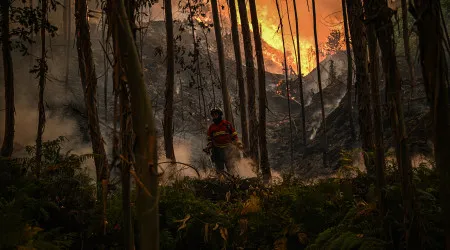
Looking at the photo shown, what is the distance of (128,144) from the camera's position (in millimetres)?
2064

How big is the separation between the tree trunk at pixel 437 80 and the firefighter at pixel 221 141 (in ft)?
23.8

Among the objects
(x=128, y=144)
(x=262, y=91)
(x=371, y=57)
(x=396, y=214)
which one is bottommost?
(x=396, y=214)

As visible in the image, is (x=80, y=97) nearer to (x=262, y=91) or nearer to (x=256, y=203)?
(x=262, y=91)

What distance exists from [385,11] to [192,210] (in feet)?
9.65

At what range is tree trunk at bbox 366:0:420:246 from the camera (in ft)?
7.86

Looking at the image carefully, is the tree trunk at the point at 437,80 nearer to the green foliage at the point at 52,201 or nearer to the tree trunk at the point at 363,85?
the tree trunk at the point at 363,85

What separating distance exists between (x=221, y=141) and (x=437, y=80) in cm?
757

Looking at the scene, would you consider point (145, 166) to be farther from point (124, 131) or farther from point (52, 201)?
point (52, 201)

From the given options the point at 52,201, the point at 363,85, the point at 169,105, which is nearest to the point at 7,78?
the point at 169,105

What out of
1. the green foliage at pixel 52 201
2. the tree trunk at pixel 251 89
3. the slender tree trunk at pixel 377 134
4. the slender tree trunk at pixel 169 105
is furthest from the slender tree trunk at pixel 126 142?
the tree trunk at pixel 251 89

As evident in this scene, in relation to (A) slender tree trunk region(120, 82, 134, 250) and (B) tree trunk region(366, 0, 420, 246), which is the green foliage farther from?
(B) tree trunk region(366, 0, 420, 246)

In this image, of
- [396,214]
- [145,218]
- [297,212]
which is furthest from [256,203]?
[145,218]

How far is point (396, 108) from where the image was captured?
248 centimetres

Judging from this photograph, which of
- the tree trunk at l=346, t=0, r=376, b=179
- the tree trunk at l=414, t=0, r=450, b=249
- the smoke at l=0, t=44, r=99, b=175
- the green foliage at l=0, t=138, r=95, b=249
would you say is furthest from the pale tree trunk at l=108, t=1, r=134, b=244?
the smoke at l=0, t=44, r=99, b=175
